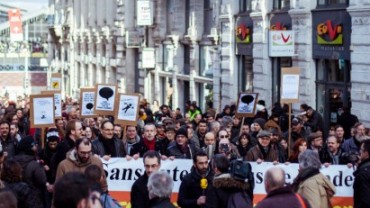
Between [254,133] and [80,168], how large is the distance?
7452 mm

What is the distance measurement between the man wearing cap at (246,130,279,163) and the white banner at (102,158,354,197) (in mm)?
1258

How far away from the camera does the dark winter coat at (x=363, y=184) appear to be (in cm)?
1213

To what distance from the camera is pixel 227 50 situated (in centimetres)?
3356

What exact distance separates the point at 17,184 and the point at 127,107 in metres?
8.78

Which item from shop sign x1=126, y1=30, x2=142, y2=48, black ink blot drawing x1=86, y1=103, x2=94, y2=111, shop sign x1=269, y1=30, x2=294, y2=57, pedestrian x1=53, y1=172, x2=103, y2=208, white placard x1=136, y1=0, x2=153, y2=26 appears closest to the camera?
pedestrian x1=53, y1=172, x2=103, y2=208

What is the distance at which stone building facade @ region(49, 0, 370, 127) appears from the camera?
25.5m

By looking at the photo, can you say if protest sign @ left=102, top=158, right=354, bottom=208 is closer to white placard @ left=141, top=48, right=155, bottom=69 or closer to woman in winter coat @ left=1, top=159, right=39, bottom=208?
woman in winter coat @ left=1, top=159, right=39, bottom=208

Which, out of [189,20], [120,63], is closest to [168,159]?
[189,20]

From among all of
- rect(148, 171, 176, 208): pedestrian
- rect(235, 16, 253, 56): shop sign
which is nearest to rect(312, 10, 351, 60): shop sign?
rect(235, 16, 253, 56): shop sign

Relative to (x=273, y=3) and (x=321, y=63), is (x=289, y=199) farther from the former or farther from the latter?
(x=273, y=3)

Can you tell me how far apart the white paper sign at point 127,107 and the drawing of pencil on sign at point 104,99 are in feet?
3.35

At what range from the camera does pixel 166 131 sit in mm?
18438

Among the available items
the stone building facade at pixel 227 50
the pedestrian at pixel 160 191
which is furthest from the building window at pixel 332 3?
the pedestrian at pixel 160 191

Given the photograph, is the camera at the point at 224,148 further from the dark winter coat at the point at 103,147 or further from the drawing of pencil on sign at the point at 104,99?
the drawing of pencil on sign at the point at 104,99
